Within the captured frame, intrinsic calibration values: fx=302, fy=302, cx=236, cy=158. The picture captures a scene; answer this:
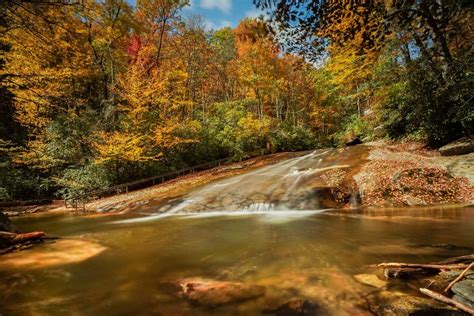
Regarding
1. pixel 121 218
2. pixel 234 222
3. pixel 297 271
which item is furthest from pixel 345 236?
pixel 121 218

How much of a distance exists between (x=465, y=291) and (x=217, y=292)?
9.62ft

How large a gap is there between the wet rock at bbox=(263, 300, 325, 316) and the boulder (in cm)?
1214

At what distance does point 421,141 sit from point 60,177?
21.2 m

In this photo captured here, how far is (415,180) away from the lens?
10898 millimetres

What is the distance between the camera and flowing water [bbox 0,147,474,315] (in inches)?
157

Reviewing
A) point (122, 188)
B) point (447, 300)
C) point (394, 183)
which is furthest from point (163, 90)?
point (447, 300)

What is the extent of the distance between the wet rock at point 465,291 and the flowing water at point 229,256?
0.53 metres

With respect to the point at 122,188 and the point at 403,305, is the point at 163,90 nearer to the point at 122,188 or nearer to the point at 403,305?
the point at 122,188

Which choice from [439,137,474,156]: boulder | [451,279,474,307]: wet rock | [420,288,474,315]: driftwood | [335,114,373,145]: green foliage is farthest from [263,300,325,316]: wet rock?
[335,114,373,145]: green foliage

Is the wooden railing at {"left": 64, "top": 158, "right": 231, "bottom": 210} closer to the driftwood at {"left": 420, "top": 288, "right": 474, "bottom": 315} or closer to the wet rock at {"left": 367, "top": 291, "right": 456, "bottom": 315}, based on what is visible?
the wet rock at {"left": 367, "top": 291, "right": 456, "bottom": 315}

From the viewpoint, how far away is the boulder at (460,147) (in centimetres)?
1222

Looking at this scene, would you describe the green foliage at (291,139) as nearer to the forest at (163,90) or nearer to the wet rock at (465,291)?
the forest at (163,90)

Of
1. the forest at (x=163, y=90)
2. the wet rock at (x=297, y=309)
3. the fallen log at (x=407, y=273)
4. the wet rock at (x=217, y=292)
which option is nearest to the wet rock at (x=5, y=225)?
the forest at (x=163, y=90)

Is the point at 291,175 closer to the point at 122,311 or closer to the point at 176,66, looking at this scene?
the point at 122,311
